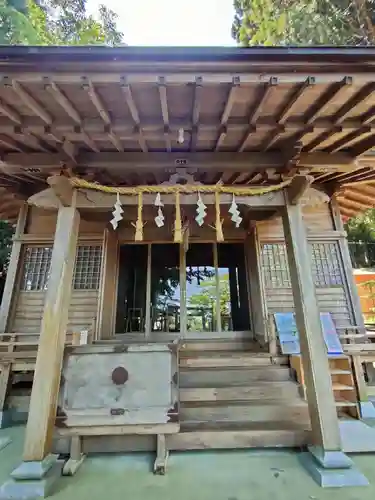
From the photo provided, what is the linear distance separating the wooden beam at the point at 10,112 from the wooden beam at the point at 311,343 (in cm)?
279

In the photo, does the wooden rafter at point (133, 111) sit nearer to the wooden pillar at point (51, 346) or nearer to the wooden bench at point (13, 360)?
the wooden pillar at point (51, 346)

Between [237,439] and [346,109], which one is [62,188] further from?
[237,439]

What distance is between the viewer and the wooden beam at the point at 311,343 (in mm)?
2475

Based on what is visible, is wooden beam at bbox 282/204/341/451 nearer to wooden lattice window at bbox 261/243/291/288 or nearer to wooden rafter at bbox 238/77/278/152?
wooden rafter at bbox 238/77/278/152

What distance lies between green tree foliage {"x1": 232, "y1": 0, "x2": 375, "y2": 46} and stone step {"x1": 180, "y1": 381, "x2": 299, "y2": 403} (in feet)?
28.6

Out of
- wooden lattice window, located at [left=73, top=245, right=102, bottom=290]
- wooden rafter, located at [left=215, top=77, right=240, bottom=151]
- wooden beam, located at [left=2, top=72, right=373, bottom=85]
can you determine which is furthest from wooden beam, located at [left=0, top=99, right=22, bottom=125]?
wooden lattice window, located at [left=73, top=245, right=102, bottom=290]

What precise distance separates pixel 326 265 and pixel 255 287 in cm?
139

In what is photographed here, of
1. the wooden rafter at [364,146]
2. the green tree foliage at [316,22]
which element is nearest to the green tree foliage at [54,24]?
the green tree foliage at [316,22]

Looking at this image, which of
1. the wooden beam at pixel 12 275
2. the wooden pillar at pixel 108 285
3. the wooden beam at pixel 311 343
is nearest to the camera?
the wooden beam at pixel 311 343

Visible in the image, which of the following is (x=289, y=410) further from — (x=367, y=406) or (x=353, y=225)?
(x=353, y=225)

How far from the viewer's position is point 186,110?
2.59 metres

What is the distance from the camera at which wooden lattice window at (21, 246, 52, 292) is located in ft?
16.4

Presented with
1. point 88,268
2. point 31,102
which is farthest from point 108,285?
point 31,102

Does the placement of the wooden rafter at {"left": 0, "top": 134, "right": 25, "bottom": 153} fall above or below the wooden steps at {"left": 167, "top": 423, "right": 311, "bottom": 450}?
above
